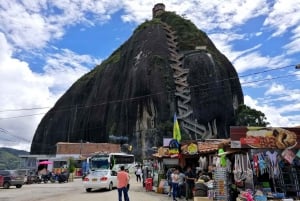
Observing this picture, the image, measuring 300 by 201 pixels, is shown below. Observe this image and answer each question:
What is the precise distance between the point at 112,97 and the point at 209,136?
2595 cm

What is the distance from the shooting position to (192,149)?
18734 millimetres

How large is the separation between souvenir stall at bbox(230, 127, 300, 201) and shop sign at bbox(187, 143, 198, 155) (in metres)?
4.12

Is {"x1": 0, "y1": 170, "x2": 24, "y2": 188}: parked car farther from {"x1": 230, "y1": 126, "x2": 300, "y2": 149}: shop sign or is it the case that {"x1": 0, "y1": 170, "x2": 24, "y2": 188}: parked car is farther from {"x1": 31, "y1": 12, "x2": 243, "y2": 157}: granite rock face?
{"x1": 31, "y1": 12, "x2": 243, "y2": 157}: granite rock face

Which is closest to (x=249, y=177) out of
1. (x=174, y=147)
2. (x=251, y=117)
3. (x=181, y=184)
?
(x=181, y=184)

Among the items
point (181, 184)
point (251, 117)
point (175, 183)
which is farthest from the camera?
point (251, 117)

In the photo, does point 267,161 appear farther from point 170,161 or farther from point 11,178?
point 11,178

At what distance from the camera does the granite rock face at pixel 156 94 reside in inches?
2776

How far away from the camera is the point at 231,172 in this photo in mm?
14859

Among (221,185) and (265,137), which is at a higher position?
(265,137)

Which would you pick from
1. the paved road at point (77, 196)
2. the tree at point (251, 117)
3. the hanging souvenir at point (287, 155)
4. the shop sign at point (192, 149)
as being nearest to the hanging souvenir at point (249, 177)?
the hanging souvenir at point (287, 155)

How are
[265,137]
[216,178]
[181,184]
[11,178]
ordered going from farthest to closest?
1. [11,178]
2. [181,184]
3. [216,178]
4. [265,137]

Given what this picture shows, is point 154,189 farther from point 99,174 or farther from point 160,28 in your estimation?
point 160,28

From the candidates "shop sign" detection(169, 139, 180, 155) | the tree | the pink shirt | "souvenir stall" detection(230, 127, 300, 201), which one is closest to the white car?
"shop sign" detection(169, 139, 180, 155)

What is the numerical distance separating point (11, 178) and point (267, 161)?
2497 cm
